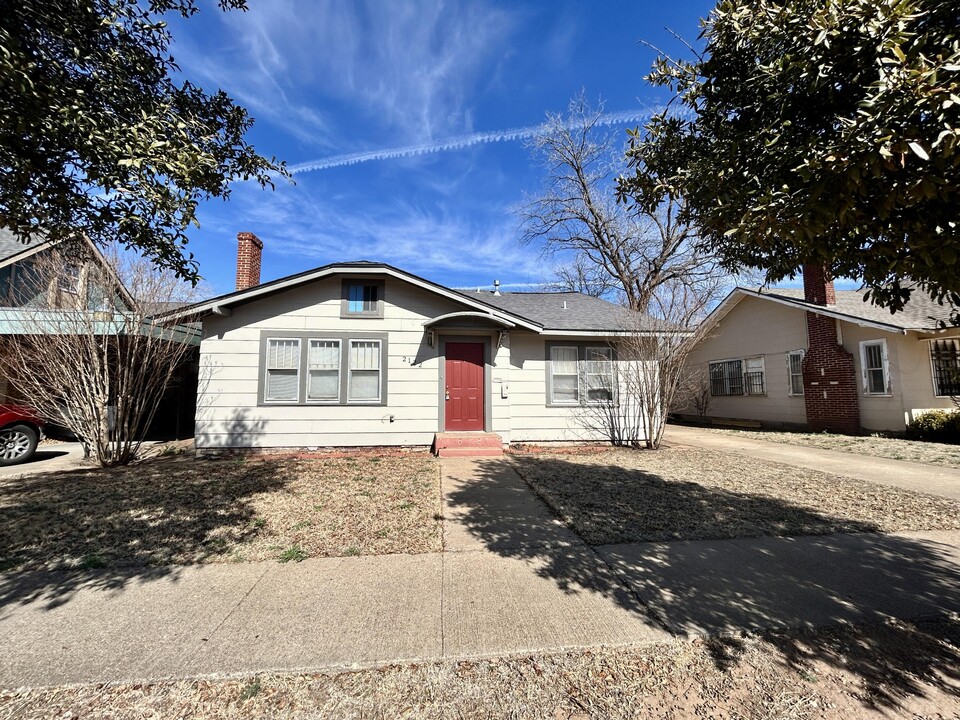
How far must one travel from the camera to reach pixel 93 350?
7844mm

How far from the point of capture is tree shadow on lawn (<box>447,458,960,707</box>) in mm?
2795

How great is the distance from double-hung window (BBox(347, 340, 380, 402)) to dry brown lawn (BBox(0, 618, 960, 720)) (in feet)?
25.3

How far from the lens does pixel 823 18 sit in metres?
2.57

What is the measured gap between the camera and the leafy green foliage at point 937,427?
35.8 feet

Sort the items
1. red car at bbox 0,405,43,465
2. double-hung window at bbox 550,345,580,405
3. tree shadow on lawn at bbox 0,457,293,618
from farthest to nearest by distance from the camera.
→ double-hung window at bbox 550,345,580,405 → red car at bbox 0,405,43,465 → tree shadow on lawn at bbox 0,457,293,618

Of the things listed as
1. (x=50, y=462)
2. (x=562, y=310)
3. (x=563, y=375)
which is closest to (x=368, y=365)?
(x=563, y=375)

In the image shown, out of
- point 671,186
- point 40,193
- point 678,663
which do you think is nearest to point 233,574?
point 678,663

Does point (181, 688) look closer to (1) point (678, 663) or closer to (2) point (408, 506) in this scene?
(1) point (678, 663)

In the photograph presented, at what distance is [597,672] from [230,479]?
6745mm

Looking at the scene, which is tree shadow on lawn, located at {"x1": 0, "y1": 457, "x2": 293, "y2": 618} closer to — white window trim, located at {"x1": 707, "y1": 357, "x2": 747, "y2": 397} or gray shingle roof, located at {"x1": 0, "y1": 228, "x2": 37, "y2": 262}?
gray shingle roof, located at {"x1": 0, "y1": 228, "x2": 37, "y2": 262}

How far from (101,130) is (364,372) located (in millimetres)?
6714

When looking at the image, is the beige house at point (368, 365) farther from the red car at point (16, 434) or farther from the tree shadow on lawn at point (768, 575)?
the tree shadow on lawn at point (768, 575)

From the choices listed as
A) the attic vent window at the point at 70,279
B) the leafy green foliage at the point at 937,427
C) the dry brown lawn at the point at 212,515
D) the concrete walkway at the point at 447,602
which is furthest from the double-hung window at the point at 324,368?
the leafy green foliage at the point at 937,427

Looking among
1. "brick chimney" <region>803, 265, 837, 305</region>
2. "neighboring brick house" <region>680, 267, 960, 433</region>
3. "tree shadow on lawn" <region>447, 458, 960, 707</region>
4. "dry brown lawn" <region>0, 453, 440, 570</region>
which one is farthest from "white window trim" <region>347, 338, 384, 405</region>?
"brick chimney" <region>803, 265, 837, 305</region>
